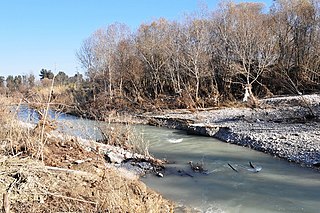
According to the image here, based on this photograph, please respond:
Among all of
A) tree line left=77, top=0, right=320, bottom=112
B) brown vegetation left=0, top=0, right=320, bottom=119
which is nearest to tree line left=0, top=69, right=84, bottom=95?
brown vegetation left=0, top=0, right=320, bottom=119

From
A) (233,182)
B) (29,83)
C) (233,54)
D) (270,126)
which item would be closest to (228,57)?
(233,54)

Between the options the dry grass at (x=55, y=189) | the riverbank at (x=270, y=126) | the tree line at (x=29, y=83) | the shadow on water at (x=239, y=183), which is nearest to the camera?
the dry grass at (x=55, y=189)

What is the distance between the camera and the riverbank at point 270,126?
1339cm

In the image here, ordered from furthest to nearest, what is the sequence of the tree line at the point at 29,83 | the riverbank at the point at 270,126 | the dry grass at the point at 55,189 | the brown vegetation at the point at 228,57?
the brown vegetation at the point at 228,57 → the riverbank at the point at 270,126 → the tree line at the point at 29,83 → the dry grass at the point at 55,189

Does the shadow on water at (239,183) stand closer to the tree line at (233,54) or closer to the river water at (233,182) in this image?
the river water at (233,182)

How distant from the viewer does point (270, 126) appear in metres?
18.2

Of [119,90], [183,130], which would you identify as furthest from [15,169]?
[119,90]

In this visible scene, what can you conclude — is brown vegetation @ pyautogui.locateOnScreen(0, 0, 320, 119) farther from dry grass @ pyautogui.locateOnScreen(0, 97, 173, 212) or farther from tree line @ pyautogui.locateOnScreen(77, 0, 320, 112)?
dry grass @ pyautogui.locateOnScreen(0, 97, 173, 212)

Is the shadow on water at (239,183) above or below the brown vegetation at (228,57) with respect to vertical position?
below

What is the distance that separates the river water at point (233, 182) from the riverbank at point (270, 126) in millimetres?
815

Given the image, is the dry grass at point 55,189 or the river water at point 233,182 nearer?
the dry grass at point 55,189

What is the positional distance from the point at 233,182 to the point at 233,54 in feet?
72.5

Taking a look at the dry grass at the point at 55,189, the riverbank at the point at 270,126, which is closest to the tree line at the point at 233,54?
the riverbank at the point at 270,126

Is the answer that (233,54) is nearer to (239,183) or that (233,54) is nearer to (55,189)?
(239,183)
